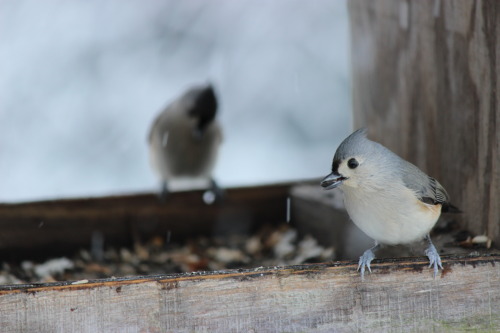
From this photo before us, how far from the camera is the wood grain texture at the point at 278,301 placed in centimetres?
151

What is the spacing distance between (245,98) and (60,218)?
7.88 feet

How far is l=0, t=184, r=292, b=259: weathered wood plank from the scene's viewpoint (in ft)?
8.34

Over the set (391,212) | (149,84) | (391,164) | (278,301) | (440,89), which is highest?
(149,84)

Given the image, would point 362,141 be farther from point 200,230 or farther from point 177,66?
point 177,66

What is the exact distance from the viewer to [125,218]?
2705 mm

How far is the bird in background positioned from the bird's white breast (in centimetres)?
137

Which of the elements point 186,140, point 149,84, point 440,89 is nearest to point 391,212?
point 440,89

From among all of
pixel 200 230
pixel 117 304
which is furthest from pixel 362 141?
pixel 200 230

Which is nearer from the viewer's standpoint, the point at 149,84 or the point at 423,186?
the point at 423,186

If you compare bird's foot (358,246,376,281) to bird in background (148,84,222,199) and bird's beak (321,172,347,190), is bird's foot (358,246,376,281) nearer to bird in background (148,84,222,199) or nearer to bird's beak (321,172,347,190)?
bird's beak (321,172,347,190)

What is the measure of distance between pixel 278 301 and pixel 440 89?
884 millimetres

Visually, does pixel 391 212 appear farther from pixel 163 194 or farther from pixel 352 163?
pixel 163 194

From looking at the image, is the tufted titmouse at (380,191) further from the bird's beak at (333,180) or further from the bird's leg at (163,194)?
the bird's leg at (163,194)

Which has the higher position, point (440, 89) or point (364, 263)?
point (440, 89)
